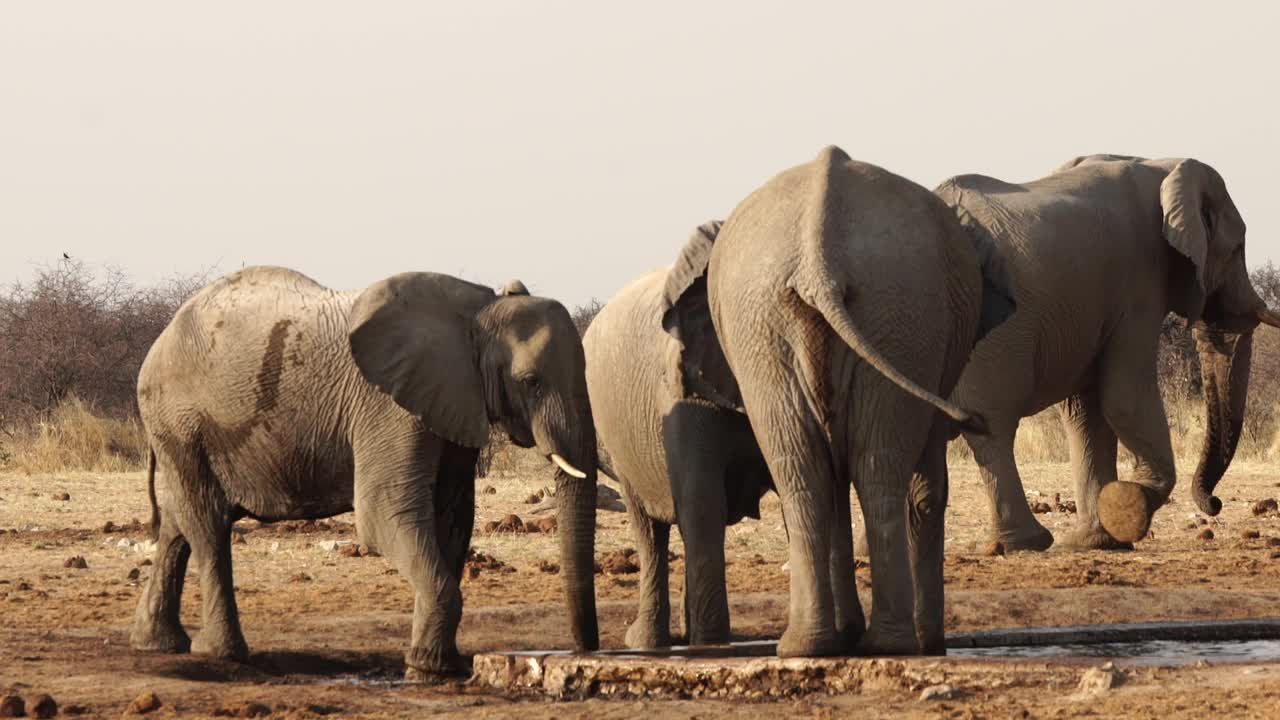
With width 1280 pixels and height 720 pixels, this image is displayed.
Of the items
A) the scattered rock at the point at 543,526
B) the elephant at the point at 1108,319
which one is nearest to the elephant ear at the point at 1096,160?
the elephant at the point at 1108,319

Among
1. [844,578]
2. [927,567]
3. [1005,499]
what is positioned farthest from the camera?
[1005,499]

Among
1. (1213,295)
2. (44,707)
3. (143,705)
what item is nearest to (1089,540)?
(1213,295)

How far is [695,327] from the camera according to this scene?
8359 millimetres

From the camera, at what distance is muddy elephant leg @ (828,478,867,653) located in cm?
766

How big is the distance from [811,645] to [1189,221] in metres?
5.79

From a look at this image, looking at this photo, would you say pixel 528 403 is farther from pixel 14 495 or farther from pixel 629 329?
pixel 14 495

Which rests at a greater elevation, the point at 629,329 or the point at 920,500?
the point at 629,329

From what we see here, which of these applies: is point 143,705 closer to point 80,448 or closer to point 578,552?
point 578,552

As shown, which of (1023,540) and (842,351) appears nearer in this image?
(842,351)

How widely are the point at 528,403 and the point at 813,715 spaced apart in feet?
8.35

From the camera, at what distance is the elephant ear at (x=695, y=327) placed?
8.32m

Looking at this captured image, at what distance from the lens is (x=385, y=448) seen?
8.98 m

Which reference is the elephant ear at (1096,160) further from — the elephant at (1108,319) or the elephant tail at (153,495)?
the elephant tail at (153,495)

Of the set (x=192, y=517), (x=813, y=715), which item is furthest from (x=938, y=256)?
(x=192, y=517)
